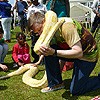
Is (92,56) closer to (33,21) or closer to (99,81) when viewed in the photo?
(99,81)

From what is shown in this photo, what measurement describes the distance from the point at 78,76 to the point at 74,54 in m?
0.46

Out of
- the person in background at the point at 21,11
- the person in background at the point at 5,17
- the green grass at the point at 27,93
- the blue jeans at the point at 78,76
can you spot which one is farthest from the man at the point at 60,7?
the person in background at the point at 21,11

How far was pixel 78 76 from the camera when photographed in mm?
3828

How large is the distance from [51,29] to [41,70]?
1896 millimetres

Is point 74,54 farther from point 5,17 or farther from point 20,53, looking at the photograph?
point 5,17

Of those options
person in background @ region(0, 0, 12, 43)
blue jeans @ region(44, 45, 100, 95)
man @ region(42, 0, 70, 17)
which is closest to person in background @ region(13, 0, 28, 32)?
person in background @ region(0, 0, 12, 43)

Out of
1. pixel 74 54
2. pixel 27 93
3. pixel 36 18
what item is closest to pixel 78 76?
pixel 74 54

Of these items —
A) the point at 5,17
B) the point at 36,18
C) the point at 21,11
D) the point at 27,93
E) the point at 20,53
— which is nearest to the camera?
the point at 36,18

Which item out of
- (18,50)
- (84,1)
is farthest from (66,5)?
(84,1)

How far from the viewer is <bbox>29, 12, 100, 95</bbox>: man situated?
11.3ft

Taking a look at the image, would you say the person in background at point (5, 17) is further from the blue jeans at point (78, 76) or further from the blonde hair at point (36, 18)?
the blonde hair at point (36, 18)

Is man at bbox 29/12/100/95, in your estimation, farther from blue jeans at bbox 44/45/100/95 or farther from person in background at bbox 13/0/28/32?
person in background at bbox 13/0/28/32

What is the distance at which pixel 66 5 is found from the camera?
18.2 feet

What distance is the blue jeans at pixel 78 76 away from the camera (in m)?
3.80
